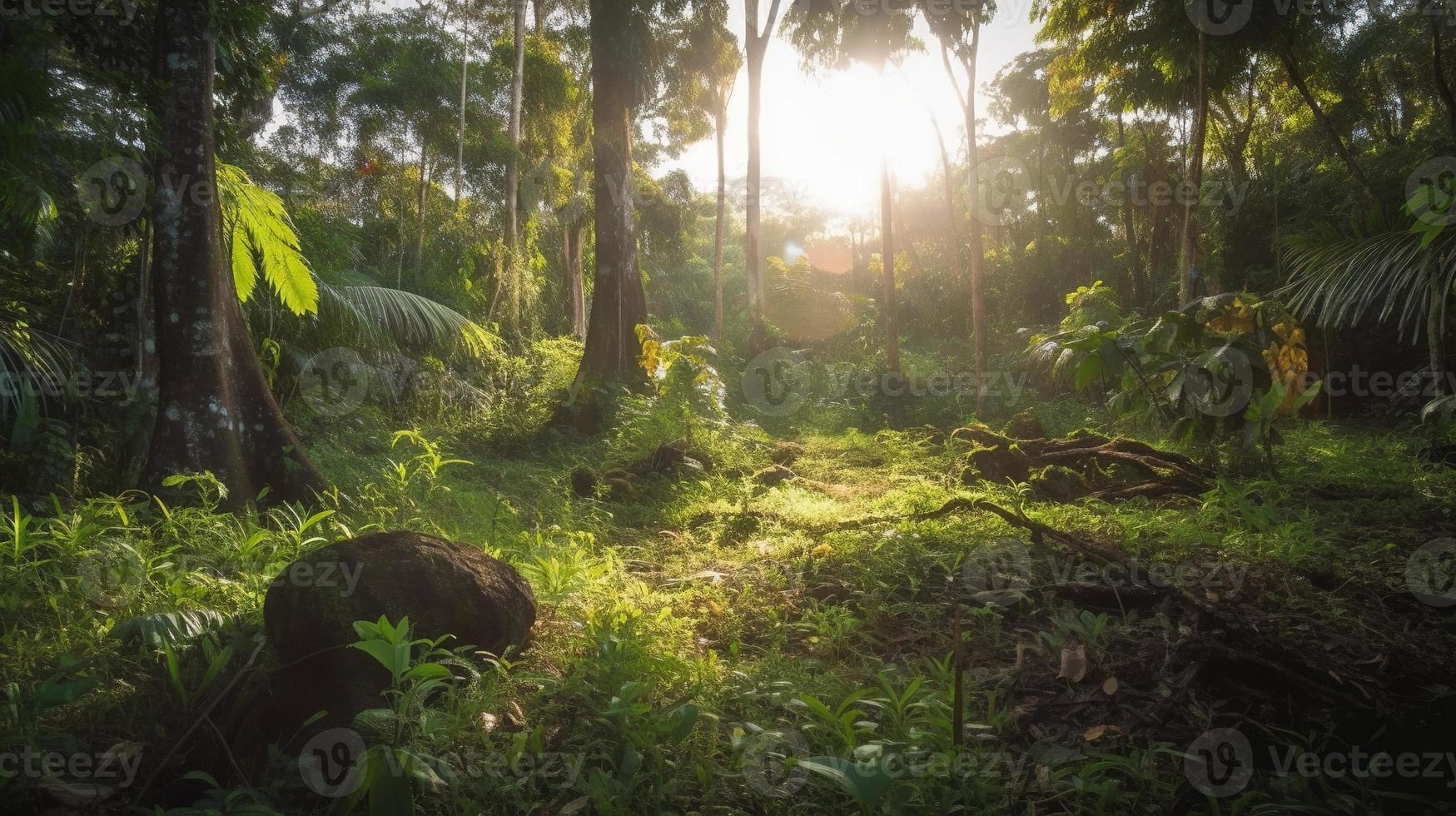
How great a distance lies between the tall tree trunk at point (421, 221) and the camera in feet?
51.1

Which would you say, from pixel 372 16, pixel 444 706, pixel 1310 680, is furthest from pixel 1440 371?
pixel 372 16

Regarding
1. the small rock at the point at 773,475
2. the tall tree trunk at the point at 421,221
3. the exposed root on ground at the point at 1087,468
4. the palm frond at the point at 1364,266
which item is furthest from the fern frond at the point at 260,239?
the tall tree trunk at the point at 421,221

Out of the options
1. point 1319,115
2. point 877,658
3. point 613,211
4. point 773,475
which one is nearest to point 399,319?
point 613,211

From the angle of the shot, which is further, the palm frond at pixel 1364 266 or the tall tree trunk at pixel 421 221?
the tall tree trunk at pixel 421 221

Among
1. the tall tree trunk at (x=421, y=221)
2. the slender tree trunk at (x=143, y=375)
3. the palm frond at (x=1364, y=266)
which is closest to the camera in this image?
the palm frond at (x=1364, y=266)

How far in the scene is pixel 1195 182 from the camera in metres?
8.28

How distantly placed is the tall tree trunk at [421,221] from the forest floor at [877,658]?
12.5 m

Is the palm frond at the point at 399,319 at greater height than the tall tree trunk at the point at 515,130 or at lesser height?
lesser

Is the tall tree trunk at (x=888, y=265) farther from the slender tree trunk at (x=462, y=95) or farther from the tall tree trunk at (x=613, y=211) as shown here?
the slender tree trunk at (x=462, y=95)

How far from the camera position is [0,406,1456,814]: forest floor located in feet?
5.73

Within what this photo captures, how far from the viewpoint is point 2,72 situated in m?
3.32

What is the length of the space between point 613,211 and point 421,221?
379 inches

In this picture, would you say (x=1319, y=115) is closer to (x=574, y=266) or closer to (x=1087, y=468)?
(x=1087, y=468)

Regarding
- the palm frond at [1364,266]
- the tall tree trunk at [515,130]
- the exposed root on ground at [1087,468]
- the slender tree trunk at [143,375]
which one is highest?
the tall tree trunk at [515,130]
